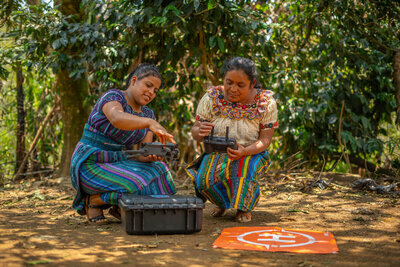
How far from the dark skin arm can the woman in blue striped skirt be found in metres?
0.01

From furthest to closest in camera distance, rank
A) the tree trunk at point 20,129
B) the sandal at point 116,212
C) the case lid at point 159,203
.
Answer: the tree trunk at point 20,129 < the sandal at point 116,212 < the case lid at point 159,203

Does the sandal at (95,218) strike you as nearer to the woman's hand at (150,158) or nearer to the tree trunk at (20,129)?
the woman's hand at (150,158)

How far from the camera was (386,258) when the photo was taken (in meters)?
2.24

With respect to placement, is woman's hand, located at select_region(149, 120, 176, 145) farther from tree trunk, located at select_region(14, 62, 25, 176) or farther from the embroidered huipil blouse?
tree trunk, located at select_region(14, 62, 25, 176)

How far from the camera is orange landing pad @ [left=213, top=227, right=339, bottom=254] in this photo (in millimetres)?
2451

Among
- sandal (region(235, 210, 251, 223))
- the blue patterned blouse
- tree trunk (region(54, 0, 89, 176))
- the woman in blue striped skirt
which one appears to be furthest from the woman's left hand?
tree trunk (region(54, 0, 89, 176))

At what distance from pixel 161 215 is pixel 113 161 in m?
0.65

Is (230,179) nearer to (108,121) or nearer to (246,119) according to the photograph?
(246,119)

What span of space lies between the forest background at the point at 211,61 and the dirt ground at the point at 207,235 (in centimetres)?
143

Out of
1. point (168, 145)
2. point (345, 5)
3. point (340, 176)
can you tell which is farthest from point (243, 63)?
point (340, 176)

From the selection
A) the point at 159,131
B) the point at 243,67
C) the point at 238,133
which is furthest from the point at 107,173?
the point at 243,67

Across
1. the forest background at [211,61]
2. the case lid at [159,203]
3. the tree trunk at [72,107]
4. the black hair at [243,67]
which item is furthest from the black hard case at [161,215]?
the tree trunk at [72,107]

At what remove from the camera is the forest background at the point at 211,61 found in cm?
457

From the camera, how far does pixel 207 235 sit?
2.85 meters
